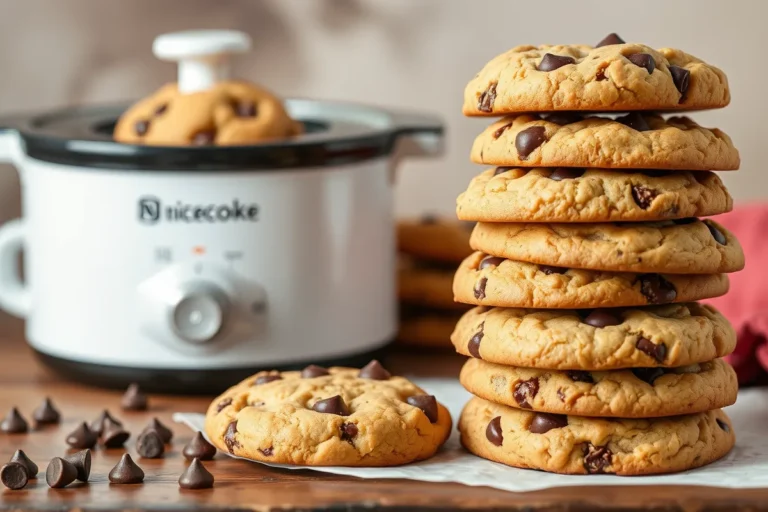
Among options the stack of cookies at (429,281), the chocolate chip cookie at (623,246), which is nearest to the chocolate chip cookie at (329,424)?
the chocolate chip cookie at (623,246)

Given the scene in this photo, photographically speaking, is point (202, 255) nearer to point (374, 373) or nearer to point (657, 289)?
point (374, 373)

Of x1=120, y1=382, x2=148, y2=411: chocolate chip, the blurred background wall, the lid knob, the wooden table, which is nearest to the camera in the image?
the wooden table

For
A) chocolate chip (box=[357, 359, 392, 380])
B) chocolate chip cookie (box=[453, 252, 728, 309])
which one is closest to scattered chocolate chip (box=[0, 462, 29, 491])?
chocolate chip (box=[357, 359, 392, 380])

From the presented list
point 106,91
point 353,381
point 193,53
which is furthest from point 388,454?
point 106,91

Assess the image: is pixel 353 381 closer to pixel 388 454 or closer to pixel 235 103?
pixel 388 454

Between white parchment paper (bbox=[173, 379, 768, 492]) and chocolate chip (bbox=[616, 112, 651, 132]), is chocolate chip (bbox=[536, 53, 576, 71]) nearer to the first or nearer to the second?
chocolate chip (bbox=[616, 112, 651, 132])

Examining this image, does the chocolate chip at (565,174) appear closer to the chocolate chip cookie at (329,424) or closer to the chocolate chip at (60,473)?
the chocolate chip cookie at (329,424)

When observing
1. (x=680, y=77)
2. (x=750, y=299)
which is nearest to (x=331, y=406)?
(x=680, y=77)
